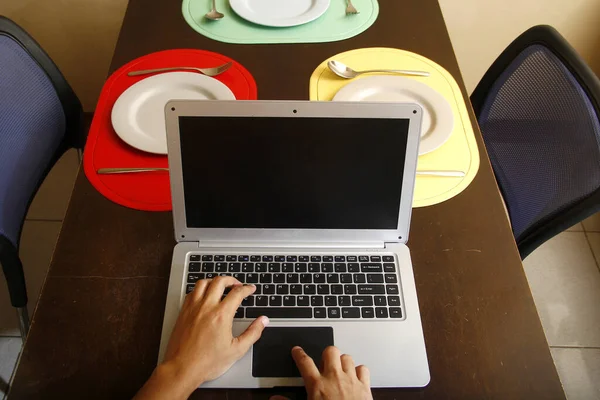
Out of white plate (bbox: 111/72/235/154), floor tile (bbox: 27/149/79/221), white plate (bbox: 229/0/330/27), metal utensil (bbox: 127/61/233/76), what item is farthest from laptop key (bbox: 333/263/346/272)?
floor tile (bbox: 27/149/79/221)

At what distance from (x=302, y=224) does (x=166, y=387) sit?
0.28 meters

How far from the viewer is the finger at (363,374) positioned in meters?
0.63

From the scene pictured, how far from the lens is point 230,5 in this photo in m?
1.14

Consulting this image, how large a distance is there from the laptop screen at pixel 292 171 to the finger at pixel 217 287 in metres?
0.08

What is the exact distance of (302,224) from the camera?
750 mm

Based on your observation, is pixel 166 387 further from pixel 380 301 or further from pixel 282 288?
pixel 380 301

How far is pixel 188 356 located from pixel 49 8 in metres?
1.41

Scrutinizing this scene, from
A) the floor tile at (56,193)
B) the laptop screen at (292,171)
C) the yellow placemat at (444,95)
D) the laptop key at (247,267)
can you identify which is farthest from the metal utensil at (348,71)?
the floor tile at (56,193)

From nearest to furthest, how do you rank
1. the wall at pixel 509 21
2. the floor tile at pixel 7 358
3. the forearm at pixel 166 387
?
the forearm at pixel 166 387 → the floor tile at pixel 7 358 → the wall at pixel 509 21

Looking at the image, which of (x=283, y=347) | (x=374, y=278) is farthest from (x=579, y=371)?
(x=283, y=347)

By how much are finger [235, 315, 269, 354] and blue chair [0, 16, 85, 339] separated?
21.2 inches

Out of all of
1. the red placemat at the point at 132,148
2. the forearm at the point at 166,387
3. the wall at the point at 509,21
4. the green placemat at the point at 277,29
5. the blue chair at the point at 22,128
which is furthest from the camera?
the wall at the point at 509,21

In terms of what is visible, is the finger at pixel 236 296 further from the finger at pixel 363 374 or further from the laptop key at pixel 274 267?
the finger at pixel 363 374

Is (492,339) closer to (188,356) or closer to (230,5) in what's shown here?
(188,356)
